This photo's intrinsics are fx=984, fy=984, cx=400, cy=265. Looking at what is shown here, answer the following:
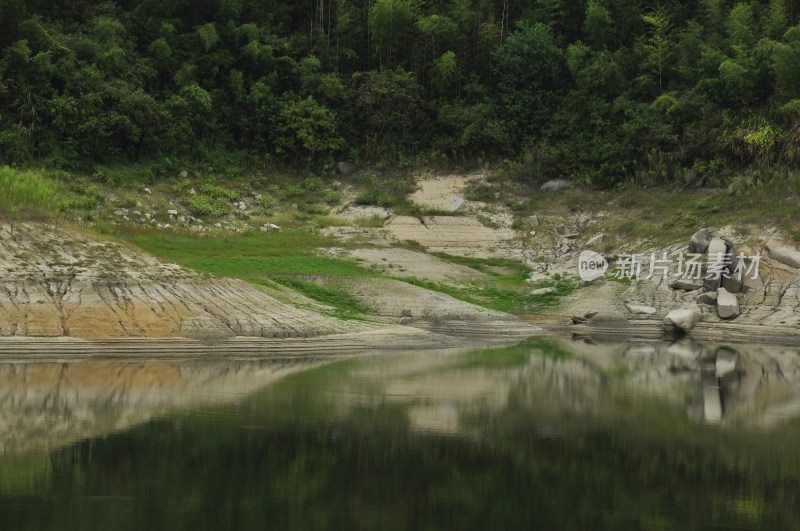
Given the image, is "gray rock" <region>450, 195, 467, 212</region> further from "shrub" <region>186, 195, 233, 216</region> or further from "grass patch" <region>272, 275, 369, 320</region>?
"grass patch" <region>272, 275, 369, 320</region>

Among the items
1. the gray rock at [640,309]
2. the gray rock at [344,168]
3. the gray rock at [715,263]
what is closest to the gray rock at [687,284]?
the gray rock at [715,263]

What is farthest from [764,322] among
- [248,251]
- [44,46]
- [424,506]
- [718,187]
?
[44,46]

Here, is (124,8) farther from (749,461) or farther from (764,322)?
(749,461)

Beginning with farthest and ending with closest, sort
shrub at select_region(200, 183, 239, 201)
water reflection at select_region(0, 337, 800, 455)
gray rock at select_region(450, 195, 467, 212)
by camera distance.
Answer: gray rock at select_region(450, 195, 467, 212)
shrub at select_region(200, 183, 239, 201)
water reflection at select_region(0, 337, 800, 455)

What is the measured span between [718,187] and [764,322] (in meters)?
14.1

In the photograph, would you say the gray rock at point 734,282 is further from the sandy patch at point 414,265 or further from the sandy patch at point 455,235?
the sandy patch at point 455,235

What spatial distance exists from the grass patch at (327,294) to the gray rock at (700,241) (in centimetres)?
1546

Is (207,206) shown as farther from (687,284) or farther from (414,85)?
(687,284)

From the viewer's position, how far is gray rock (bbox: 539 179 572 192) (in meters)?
55.9

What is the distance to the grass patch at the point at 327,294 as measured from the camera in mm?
38125

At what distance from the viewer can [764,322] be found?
126ft

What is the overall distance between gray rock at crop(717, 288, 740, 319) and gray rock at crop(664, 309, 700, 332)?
96 centimetres

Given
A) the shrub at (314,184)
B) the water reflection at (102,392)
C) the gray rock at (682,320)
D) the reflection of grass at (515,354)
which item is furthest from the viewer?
the shrub at (314,184)

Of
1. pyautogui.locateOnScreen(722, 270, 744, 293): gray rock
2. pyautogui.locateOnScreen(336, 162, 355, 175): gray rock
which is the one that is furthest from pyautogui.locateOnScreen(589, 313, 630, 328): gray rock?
pyautogui.locateOnScreen(336, 162, 355, 175): gray rock
